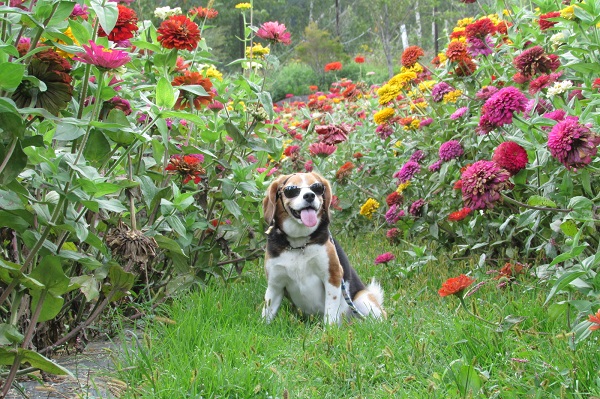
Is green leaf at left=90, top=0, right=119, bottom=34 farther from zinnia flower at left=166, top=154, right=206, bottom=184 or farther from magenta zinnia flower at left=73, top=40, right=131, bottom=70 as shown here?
zinnia flower at left=166, top=154, right=206, bottom=184

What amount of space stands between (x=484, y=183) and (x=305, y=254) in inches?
52.3

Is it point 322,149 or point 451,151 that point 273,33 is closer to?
point 322,149

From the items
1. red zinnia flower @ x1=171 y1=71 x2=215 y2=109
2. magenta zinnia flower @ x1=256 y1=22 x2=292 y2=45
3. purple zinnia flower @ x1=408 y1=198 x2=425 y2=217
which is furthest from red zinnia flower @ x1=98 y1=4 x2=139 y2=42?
purple zinnia flower @ x1=408 y1=198 x2=425 y2=217

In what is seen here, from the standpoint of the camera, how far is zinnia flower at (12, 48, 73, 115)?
2.28 m

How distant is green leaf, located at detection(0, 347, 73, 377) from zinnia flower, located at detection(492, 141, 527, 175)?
193cm

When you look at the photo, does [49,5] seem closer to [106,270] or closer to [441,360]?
[106,270]

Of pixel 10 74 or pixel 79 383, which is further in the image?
pixel 79 383

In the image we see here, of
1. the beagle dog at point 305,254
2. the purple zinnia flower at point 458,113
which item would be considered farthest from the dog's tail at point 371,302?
the purple zinnia flower at point 458,113

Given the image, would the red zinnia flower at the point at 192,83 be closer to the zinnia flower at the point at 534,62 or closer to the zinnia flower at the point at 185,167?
the zinnia flower at the point at 185,167

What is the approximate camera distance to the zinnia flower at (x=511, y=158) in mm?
3027

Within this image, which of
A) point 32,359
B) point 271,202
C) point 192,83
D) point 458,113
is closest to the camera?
point 32,359

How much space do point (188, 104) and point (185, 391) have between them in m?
1.75

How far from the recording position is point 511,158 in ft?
9.95

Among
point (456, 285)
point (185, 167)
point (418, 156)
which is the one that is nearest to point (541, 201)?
point (456, 285)
